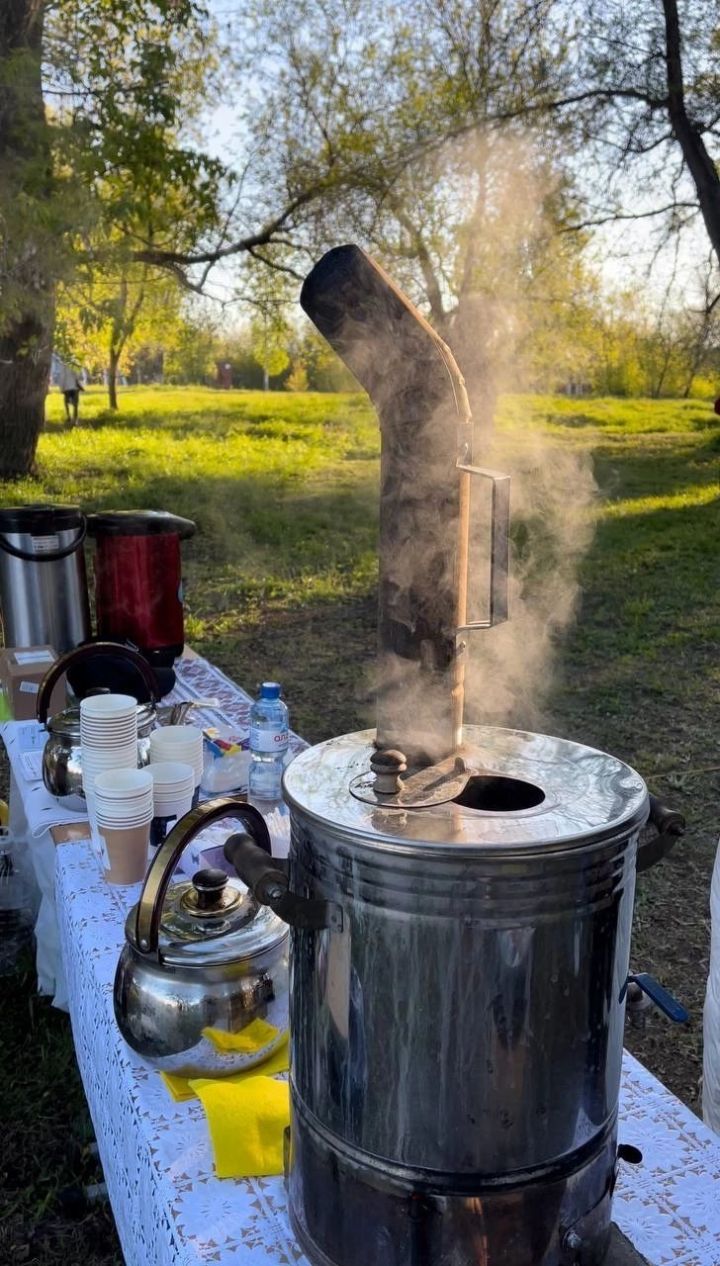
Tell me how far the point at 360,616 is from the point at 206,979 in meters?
6.31

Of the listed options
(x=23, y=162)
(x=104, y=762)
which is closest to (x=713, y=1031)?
(x=104, y=762)

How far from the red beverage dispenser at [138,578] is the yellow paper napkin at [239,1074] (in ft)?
6.48

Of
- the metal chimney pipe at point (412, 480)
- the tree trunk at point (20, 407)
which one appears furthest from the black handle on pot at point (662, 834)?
the tree trunk at point (20, 407)

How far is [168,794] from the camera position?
2.08 metres

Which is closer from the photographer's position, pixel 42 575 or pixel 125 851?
pixel 125 851

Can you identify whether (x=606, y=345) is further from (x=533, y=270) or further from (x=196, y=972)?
(x=196, y=972)

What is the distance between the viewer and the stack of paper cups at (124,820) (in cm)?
194

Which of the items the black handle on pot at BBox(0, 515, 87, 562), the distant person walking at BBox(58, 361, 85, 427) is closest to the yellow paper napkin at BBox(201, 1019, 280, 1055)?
the black handle on pot at BBox(0, 515, 87, 562)

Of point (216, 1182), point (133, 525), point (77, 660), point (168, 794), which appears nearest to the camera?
point (216, 1182)

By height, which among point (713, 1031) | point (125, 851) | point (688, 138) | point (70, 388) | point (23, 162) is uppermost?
point (688, 138)

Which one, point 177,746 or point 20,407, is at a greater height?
point 20,407

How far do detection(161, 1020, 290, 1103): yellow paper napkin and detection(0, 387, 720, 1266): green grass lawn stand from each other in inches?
41.8

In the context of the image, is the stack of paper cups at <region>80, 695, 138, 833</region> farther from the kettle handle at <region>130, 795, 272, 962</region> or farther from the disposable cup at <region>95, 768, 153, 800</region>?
the kettle handle at <region>130, 795, 272, 962</region>

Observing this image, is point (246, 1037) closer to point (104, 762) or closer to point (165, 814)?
point (165, 814)
